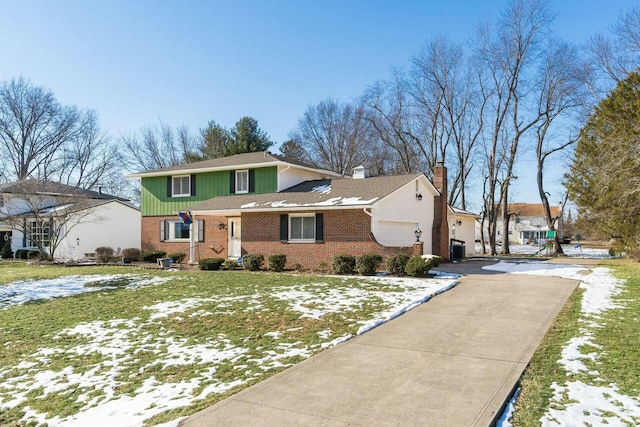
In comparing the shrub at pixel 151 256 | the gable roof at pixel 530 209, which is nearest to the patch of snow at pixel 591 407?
the shrub at pixel 151 256

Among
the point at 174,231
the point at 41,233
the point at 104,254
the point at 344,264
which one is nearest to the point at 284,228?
the point at 344,264

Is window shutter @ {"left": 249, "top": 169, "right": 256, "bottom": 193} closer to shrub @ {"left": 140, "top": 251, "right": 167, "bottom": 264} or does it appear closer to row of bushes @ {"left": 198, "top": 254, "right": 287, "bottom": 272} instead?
row of bushes @ {"left": 198, "top": 254, "right": 287, "bottom": 272}

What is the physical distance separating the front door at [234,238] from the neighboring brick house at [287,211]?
0.05 meters

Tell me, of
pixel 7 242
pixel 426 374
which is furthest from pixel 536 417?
pixel 7 242

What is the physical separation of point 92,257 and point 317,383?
990 inches

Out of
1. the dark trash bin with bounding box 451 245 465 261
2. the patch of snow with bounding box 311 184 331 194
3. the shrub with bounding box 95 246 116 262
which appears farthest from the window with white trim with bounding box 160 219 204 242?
the dark trash bin with bounding box 451 245 465 261

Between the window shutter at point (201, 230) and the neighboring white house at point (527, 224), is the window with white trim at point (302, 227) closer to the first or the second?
the window shutter at point (201, 230)

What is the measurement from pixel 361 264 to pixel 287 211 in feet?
14.7

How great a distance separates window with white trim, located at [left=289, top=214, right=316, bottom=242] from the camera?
18.0m

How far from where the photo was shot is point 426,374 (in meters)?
5.52

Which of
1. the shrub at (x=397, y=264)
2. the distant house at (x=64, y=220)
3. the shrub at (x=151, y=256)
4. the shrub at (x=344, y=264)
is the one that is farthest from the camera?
the distant house at (x=64, y=220)

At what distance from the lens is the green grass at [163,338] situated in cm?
567

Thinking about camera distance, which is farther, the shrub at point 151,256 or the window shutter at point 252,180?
the shrub at point 151,256

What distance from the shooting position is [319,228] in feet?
57.7
